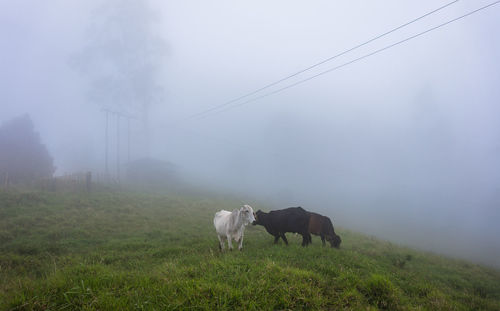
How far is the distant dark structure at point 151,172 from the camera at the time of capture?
49.5 m

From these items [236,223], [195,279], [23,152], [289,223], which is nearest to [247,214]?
[236,223]

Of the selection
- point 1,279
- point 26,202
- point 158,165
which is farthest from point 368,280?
point 158,165

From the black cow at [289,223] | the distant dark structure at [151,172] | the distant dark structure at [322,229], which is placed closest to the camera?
the black cow at [289,223]

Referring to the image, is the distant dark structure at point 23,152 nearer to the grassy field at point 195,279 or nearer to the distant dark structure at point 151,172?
the distant dark structure at point 151,172

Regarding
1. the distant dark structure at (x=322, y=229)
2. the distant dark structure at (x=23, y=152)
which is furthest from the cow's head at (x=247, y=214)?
the distant dark structure at (x=23, y=152)

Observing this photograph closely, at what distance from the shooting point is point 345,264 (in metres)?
7.41

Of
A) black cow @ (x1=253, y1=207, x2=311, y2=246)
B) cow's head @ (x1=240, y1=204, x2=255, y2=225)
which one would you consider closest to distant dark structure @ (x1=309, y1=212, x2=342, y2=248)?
black cow @ (x1=253, y1=207, x2=311, y2=246)

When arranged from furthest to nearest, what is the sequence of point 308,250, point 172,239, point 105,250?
point 172,239 → point 105,250 → point 308,250

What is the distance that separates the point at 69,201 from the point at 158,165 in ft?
138

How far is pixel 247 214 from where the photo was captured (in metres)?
9.88

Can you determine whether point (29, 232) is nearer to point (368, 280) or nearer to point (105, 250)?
point (105, 250)

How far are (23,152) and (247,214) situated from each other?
4309 centimetres

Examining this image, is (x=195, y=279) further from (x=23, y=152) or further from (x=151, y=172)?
(x=151, y=172)

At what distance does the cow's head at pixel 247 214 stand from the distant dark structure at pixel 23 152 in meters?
34.4
